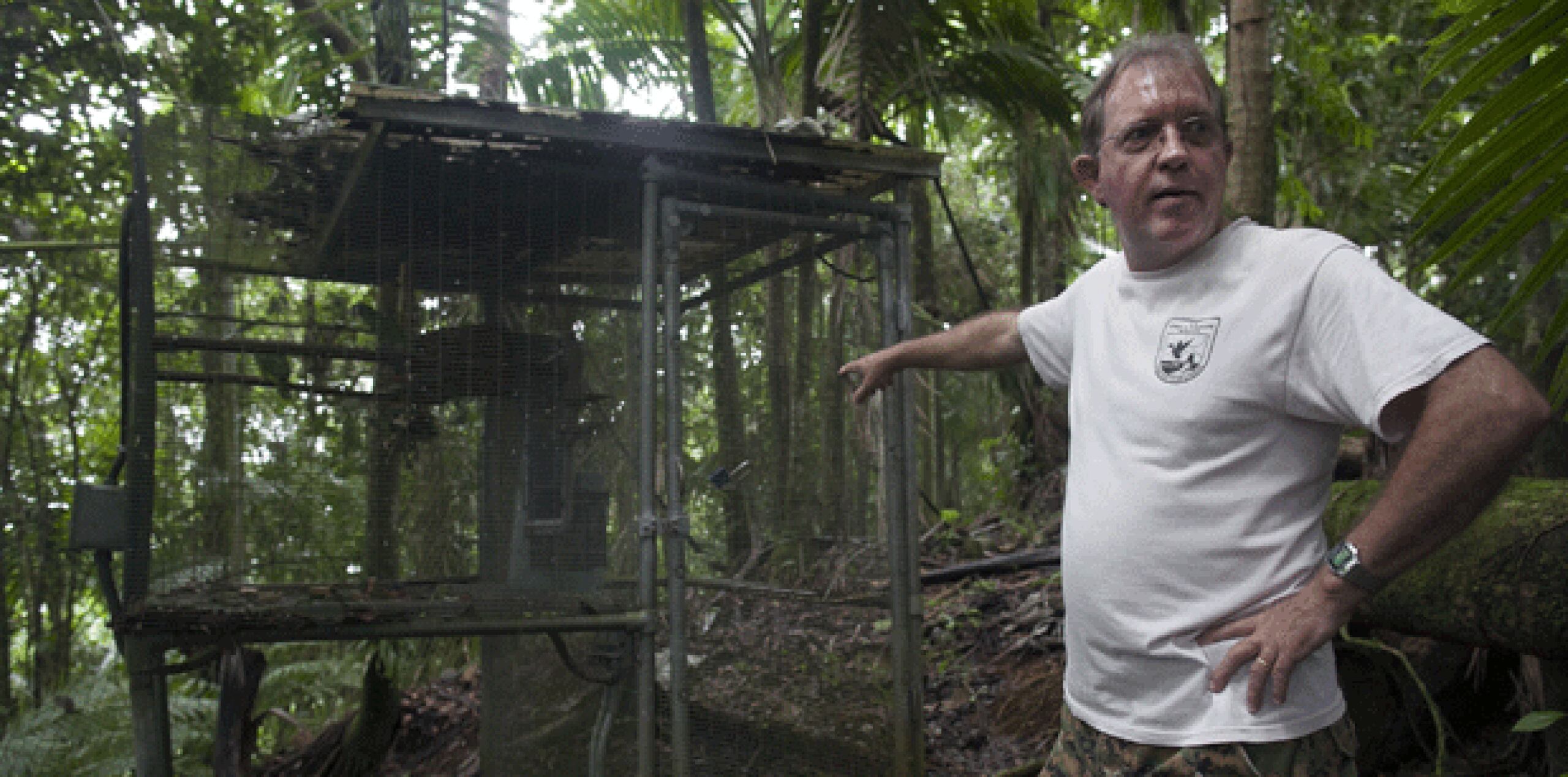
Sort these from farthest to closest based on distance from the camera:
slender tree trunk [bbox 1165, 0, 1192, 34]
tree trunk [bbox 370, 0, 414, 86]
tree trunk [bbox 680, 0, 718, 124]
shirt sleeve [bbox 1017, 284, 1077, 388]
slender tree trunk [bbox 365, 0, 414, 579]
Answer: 1. tree trunk [bbox 680, 0, 718, 124]
2. slender tree trunk [bbox 1165, 0, 1192, 34]
3. tree trunk [bbox 370, 0, 414, 86]
4. slender tree trunk [bbox 365, 0, 414, 579]
5. shirt sleeve [bbox 1017, 284, 1077, 388]

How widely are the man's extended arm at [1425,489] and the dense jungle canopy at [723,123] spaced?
2.46m

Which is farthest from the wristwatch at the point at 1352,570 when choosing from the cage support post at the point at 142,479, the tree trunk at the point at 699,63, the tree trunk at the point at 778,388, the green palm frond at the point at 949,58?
the tree trunk at the point at 699,63

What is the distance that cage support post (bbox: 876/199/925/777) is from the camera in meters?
4.10

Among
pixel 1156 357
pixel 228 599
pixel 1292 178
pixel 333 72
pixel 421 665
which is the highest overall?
pixel 333 72

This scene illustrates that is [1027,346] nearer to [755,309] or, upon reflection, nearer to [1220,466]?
[1220,466]

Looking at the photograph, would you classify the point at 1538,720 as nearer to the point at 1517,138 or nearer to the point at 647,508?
the point at 1517,138

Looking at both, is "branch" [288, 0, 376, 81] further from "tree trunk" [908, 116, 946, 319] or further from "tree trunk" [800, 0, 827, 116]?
"tree trunk" [908, 116, 946, 319]

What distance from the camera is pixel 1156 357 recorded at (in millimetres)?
1970

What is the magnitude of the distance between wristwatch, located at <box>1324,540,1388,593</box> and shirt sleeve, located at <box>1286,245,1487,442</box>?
0.18 m

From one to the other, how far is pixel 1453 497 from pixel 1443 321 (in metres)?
0.24

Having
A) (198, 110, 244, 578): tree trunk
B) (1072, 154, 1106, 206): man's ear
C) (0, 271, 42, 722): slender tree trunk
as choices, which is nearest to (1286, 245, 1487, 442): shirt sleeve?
(1072, 154, 1106, 206): man's ear

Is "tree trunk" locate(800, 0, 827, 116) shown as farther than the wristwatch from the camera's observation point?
Yes

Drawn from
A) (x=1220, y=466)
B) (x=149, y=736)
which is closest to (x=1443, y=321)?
(x=1220, y=466)

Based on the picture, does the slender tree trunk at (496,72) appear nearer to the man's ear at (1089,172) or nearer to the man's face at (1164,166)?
the man's ear at (1089,172)
